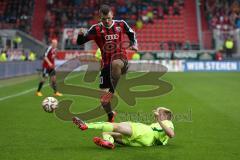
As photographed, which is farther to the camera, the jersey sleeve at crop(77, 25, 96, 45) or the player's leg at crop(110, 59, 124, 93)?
the player's leg at crop(110, 59, 124, 93)

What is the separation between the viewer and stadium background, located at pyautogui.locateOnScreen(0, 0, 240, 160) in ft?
30.6

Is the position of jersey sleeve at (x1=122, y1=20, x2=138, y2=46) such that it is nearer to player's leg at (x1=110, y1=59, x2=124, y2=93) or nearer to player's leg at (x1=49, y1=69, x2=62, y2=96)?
player's leg at (x1=110, y1=59, x2=124, y2=93)

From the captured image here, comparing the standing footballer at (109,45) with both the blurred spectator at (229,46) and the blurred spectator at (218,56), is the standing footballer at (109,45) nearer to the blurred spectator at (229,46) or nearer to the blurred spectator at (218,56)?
the blurred spectator at (218,56)

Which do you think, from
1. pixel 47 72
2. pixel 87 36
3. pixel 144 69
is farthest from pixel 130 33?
pixel 144 69

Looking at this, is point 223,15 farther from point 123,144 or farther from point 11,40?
point 123,144

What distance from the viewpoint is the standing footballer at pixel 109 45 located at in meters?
11.3

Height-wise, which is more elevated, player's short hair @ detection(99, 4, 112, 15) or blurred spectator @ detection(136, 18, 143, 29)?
blurred spectator @ detection(136, 18, 143, 29)

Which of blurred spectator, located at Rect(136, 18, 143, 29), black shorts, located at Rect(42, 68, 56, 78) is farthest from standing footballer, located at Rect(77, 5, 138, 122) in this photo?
blurred spectator, located at Rect(136, 18, 143, 29)

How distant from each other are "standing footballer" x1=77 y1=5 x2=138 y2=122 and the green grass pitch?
121 centimetres

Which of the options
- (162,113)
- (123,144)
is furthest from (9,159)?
(162,113)

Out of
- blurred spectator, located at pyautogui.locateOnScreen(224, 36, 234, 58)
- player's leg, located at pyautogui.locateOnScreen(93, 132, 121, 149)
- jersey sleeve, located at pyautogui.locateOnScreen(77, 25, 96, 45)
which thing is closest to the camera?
player's leg, located at pyautogui.locateOnScreen(93, 132, 121, 149)

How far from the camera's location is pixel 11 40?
139 feet

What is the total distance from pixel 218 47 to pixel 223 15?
4.96m

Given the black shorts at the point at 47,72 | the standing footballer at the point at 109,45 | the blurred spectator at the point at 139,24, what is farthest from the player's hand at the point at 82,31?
the blurred spectator at the point at 139,24
